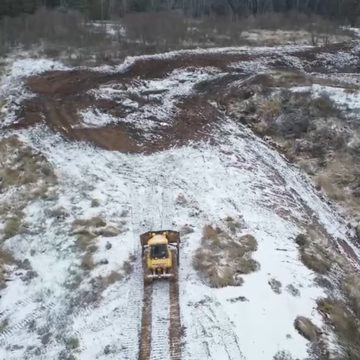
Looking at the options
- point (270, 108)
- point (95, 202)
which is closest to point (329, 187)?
point (270, 108)

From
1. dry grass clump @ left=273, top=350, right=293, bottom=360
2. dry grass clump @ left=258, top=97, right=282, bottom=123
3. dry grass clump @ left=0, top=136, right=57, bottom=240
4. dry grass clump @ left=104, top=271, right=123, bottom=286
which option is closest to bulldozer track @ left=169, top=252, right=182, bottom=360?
dry grass clump @ left=104, top=271, right=123, bottom=286

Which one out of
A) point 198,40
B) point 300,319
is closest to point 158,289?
point 300,319

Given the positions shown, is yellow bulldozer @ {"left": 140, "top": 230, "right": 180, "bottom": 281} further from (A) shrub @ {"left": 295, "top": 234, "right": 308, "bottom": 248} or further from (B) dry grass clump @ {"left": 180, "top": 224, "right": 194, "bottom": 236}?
(A) shrub @ {"left": 295, "top": 234, "right": 308, "bottom": 248}

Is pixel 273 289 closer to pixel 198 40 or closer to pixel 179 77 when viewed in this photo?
pixel 179 77

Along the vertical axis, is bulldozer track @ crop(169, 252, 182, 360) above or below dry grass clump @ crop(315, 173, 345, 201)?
below

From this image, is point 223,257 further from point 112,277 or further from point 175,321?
point 112,277

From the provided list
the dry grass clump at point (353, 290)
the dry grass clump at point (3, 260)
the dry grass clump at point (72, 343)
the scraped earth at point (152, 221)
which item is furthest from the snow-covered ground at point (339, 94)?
the dry grass clump at point (72, 343)
